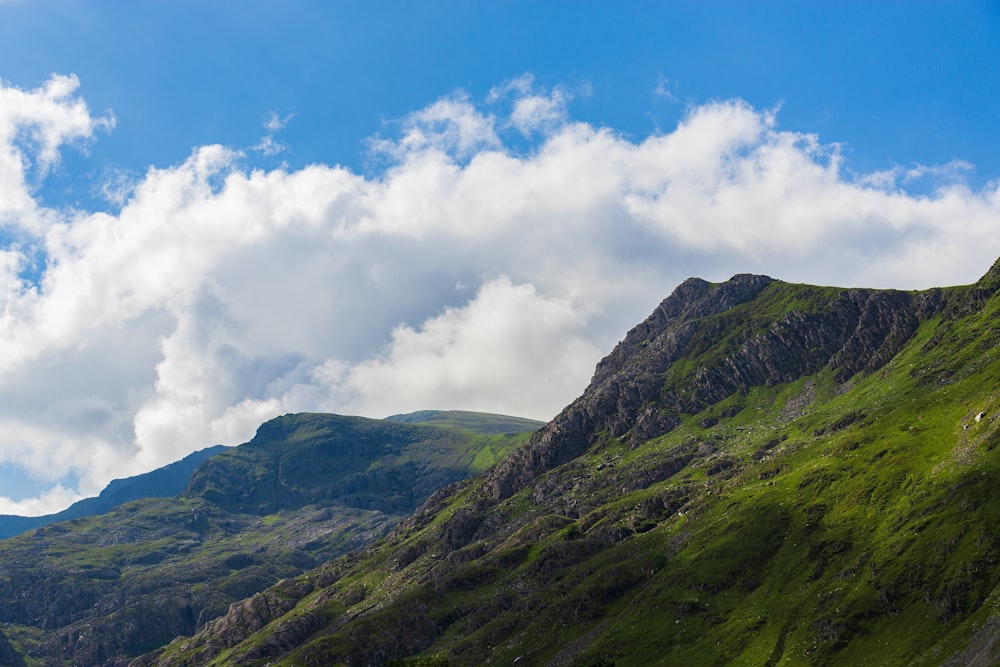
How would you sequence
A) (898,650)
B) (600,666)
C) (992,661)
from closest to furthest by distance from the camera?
(600,666) < (992,661) < (898,650)

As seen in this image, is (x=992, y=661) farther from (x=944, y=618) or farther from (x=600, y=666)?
(x=600, y=666)

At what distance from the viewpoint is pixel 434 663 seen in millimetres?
136125

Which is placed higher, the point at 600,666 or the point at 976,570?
the point at 600,666

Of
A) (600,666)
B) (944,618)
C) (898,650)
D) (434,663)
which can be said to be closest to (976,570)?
(944,618)

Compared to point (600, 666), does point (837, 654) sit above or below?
below

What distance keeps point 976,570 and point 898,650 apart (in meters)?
30.3

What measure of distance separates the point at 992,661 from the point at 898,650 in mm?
30015

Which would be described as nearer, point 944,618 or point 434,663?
point 434,663

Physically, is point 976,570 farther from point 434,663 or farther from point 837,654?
point 434,663

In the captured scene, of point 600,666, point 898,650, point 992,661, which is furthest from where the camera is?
point 898,650

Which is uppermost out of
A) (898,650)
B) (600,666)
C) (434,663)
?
(434,663)

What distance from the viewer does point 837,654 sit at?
19588 centimetres

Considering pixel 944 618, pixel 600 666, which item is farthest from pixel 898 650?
pixel 600 666

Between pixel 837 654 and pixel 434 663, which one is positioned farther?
pixel 837 654
